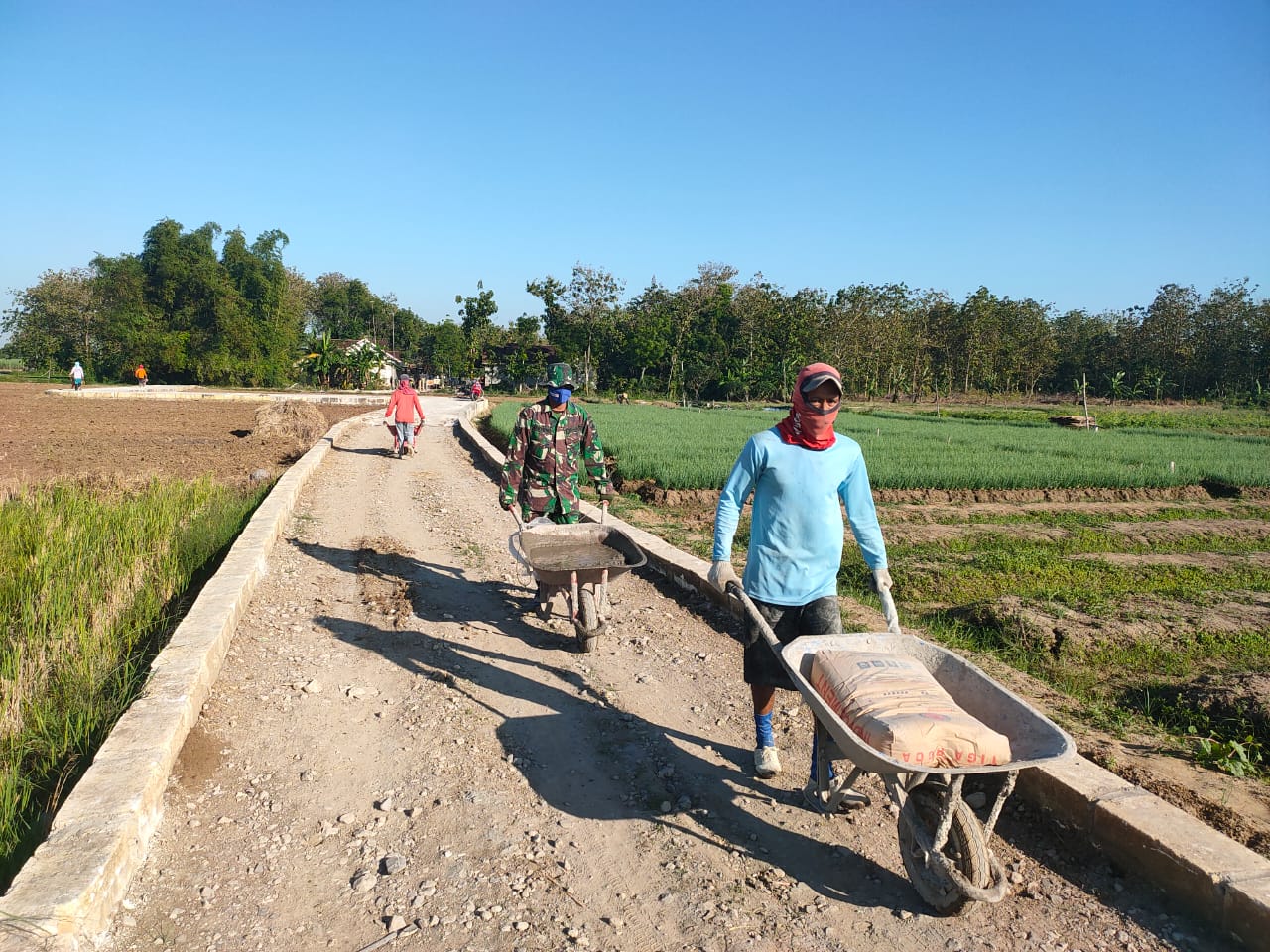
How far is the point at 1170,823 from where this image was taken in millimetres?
2865

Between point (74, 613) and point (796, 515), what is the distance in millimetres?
4275

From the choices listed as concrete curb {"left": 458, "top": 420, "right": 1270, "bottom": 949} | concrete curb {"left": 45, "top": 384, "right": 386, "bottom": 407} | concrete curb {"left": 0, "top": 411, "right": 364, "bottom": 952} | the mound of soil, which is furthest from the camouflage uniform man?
concrete curb {"left": 45, "top": 384, "right": 386, "bottom": 407}

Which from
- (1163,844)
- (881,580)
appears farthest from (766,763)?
(1163,844)

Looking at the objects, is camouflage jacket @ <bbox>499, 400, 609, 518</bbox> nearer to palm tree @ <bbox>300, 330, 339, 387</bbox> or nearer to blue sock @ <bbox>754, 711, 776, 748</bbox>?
blue sock @ <bbox>754, 711, 776, 748</bbox>

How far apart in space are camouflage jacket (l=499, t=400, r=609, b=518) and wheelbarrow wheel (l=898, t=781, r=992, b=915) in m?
3.19

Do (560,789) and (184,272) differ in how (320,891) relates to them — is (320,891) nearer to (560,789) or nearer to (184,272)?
(560,789)

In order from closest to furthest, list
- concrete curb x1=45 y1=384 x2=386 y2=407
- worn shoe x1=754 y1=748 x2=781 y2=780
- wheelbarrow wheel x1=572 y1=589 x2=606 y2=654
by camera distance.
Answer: worn shoe x1=754 y1=748 x2=781 y2=780 → wheelbarrow wheel x1=572 y1=589 x2=606 y2=654 → concrete curb x1=45 y1=384 x2=386 y2=407

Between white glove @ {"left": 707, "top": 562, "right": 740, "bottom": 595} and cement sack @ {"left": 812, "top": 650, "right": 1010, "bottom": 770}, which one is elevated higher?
white glove @ {"left": 707, "top": 562, "right": 740, "bottom": 595}

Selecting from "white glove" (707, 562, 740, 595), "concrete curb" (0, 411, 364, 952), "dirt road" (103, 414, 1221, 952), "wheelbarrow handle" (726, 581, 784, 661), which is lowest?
"dirt road" (103, 414, 1221, 952)

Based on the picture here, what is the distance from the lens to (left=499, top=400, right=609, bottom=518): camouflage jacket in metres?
5.40

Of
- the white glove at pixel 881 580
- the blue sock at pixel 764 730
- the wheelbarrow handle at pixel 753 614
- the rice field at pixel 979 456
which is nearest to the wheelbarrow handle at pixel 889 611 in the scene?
the white glove at pixel 881 580

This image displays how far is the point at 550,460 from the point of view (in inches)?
213

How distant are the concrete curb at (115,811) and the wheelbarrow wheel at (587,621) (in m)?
2.02

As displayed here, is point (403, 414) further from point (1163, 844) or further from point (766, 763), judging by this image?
point (1163, 844)
